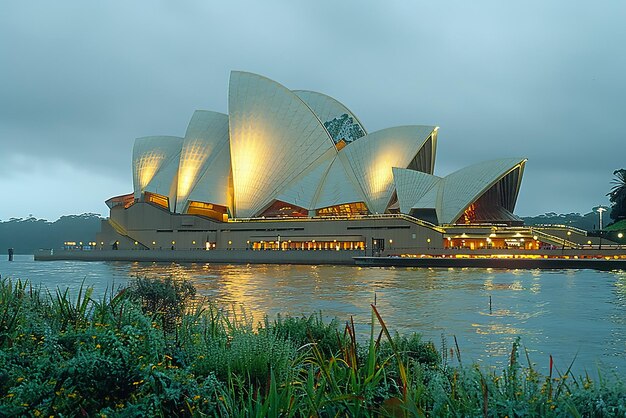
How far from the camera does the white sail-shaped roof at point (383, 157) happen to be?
188 ft

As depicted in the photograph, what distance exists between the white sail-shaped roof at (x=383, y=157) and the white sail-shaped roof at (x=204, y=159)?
46.3 feet

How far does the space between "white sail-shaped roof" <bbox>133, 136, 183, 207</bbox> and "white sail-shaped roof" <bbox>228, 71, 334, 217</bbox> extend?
451 inches

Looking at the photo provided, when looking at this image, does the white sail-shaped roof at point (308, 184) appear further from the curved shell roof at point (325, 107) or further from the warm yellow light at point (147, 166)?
the warm yellow light at point (147, 166)

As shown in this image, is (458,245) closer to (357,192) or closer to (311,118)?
(357,192)

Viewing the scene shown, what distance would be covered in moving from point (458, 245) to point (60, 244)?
10948 centimetres

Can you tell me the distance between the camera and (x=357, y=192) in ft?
193

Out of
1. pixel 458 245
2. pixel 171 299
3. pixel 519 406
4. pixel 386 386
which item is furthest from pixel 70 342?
pixel 458 245

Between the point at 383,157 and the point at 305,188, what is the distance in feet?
27.4

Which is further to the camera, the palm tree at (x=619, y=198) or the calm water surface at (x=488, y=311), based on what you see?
the palm tree at (x=619, y=198)

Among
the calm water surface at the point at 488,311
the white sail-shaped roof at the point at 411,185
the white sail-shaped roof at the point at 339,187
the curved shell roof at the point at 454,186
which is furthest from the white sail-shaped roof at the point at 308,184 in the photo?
the calm water surface at the point at 488,311

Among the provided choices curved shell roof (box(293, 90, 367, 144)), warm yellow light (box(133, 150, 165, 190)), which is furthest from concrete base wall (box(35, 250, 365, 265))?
curved shell roof (box(293, 90, 367, 144))

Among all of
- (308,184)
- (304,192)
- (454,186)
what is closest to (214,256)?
(304,192)

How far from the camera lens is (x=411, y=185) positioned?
55844 millimetres

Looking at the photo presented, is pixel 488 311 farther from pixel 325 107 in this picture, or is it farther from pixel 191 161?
pixel 325 107
